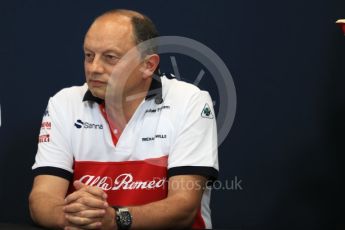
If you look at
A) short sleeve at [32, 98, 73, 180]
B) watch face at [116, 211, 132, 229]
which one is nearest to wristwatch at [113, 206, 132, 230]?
watch face at [116, 211, 132, 229]

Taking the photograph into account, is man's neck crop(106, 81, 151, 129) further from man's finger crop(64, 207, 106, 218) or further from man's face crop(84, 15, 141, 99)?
man's finger crop(64, 207, 106, 218)

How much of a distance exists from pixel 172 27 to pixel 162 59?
138 mm

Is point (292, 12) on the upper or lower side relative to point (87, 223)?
upper

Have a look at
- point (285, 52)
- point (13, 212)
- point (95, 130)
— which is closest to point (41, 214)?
point (95, 130)

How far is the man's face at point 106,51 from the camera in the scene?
166 cm

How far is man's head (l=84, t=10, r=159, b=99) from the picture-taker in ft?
5.46

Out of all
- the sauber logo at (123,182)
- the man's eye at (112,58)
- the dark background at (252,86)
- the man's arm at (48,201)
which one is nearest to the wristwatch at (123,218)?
the man's arm at (48,201)

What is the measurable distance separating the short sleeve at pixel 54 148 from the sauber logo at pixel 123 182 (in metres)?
0.08

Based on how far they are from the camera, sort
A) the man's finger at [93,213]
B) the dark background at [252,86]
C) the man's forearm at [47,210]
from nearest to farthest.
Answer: the man's finger at [93,213] < the man's forearm at [47,210] < the dark background at [252,86]

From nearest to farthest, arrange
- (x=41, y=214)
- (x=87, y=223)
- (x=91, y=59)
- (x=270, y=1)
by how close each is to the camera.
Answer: (x=87, y=223) → (x=41, y=214) → (x=91, y=59) → (x=270, y=1)

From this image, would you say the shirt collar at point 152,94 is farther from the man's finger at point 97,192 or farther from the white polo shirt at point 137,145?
the man's finger at point 97,192

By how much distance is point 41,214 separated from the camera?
153 cm

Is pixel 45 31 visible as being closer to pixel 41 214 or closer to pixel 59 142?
pixel 59 142

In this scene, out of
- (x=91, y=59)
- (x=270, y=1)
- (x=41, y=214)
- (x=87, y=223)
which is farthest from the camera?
(x=270, y=1)
